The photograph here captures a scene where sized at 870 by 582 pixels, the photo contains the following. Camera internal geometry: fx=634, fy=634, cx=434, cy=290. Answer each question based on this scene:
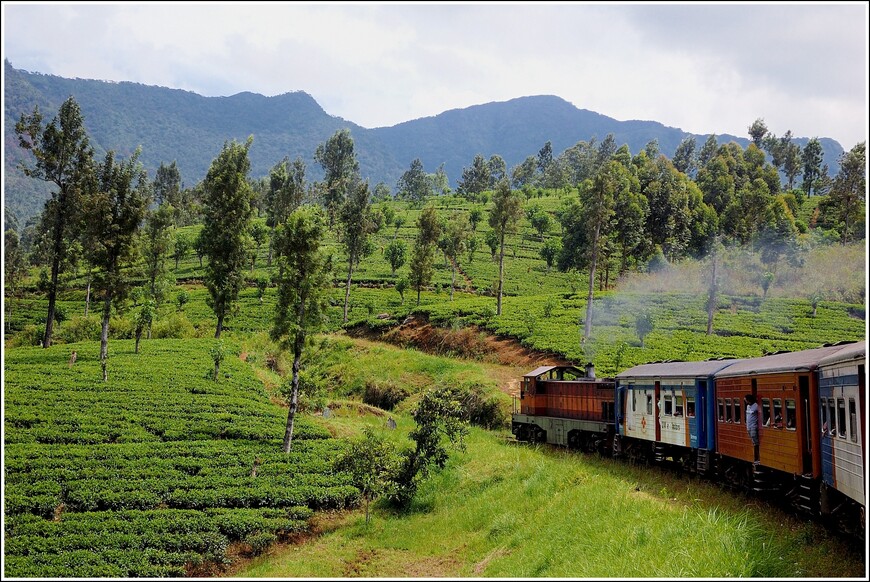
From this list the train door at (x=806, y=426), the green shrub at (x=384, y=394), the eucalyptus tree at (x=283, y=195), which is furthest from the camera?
the eucalyptus tree at (x=283, y=195)

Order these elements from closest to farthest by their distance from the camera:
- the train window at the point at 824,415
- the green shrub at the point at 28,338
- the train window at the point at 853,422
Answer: the train window at the point at 853,422 → the train window at the point at 824,415 → the green shrub at the point at 28,338

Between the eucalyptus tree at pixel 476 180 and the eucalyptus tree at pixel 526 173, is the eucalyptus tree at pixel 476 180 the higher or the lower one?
the lower one

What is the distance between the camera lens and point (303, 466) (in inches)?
1120

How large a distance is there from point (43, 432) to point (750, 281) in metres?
69.4

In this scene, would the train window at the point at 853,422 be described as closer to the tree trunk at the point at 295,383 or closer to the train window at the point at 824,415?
the train window at the point at 824,415

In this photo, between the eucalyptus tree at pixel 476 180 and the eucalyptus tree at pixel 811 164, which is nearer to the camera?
the eucalyptus tree at pixel 811 164

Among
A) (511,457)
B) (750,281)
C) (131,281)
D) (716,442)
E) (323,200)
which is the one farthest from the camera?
(323,200)

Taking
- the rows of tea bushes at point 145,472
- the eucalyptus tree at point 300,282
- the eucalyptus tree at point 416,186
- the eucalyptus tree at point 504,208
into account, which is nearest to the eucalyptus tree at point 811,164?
the eucalyptus tree at point 416,186

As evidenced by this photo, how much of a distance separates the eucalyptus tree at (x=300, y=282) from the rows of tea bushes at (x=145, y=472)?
3178mm

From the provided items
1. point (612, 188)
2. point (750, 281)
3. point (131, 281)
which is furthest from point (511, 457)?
point (750, 281)

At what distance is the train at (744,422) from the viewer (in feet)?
40.3

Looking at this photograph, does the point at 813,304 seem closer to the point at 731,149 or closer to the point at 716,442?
the point at 716,442

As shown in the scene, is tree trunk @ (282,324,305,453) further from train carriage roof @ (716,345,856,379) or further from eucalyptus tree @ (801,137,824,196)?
eucalyptus tree @ (801,137,824,196)

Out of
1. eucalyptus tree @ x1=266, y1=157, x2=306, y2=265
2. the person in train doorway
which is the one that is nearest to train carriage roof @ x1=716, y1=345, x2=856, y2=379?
the person in train doorway
